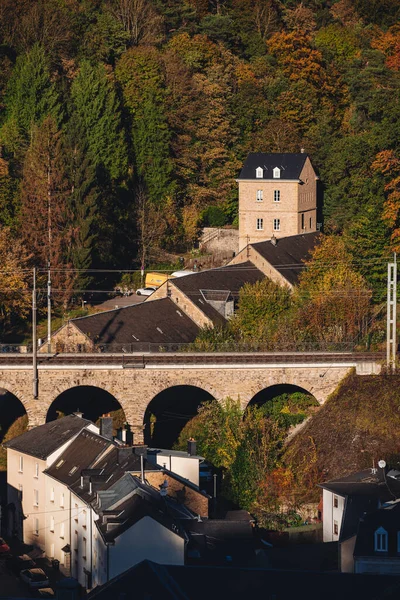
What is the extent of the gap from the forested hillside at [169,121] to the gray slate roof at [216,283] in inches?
226

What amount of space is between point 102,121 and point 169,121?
832 cm

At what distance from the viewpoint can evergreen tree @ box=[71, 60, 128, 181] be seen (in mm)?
105562

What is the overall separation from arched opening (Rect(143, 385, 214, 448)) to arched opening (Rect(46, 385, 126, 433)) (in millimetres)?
1367

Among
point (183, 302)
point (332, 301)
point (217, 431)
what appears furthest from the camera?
point (183, 302)

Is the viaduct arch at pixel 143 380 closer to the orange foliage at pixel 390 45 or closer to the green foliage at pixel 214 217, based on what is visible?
the green foliage at pixel 214 217

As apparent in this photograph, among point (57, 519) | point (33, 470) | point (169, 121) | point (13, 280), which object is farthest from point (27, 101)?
point (57, 519)

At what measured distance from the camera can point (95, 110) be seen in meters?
106

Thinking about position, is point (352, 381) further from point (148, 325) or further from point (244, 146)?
point (244, 146)

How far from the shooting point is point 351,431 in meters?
78.2

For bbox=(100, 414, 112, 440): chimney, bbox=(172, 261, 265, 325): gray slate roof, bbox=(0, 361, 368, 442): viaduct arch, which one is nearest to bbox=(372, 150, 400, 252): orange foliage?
bbox=(172, 261, 265, 325): gray slate roof

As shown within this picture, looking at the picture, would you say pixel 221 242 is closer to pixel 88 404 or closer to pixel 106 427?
pixel 88 404

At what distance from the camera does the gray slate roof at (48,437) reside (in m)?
71.7

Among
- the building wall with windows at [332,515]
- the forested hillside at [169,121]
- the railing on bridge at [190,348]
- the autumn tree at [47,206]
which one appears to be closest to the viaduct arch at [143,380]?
the railing on bridge at [190,348]

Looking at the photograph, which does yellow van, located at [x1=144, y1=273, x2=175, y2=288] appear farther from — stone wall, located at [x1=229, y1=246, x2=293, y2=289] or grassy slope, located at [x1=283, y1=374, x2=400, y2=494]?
grassy slope, located at [x1=283, y1=374, x2=400, y2=494]
